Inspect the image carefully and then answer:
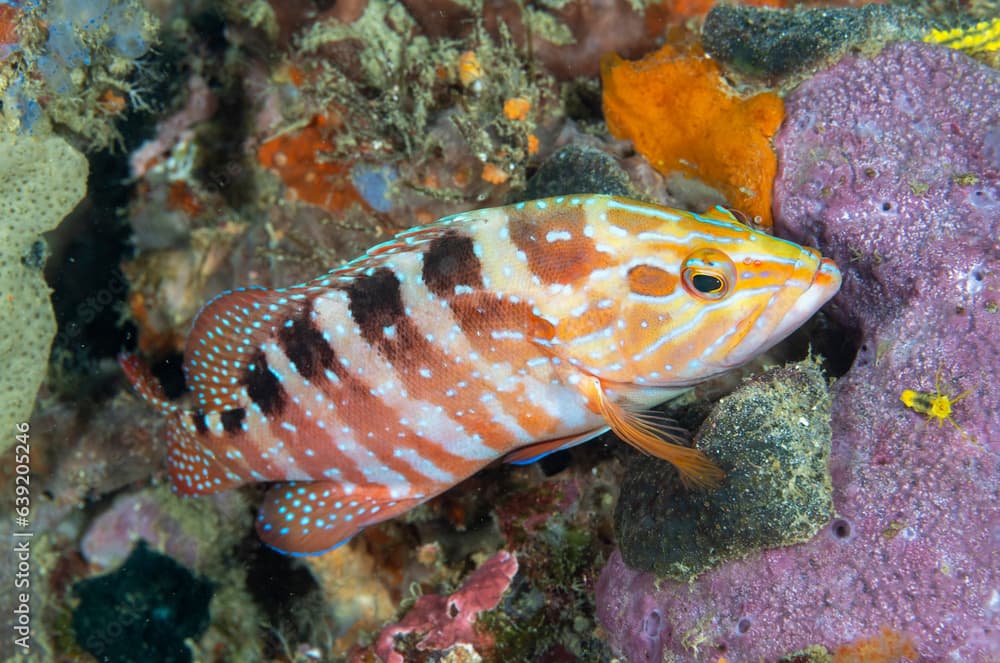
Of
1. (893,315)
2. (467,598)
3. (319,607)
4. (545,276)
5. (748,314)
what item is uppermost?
(545,276)

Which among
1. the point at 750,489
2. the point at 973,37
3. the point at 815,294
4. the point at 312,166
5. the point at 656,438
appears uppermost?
the point at 973,37

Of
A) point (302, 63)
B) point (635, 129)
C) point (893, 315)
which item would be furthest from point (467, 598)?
point (302, 63)

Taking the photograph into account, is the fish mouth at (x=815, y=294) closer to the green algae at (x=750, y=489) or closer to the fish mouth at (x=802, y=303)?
the fish mouth at (x=802, y=303)

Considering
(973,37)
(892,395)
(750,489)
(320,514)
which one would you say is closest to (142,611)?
(320,514)

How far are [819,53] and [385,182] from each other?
117 inches

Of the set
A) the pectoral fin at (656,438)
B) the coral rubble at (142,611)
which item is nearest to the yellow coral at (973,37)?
the pectoral fin at (656,438)

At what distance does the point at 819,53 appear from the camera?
11.1 ft

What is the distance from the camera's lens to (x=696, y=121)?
12.7 ft

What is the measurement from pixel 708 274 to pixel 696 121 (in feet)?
5.22

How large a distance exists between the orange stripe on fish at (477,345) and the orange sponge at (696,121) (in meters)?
0.87

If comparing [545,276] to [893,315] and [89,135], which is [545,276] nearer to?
[893,315]

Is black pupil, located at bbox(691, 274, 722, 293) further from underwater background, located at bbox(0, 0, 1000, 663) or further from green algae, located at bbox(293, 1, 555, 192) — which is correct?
green algae, located at bbox(293, 1, 555, 192)

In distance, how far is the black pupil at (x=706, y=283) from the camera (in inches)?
108

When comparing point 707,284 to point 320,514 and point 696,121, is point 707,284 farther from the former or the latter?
point 320,514
